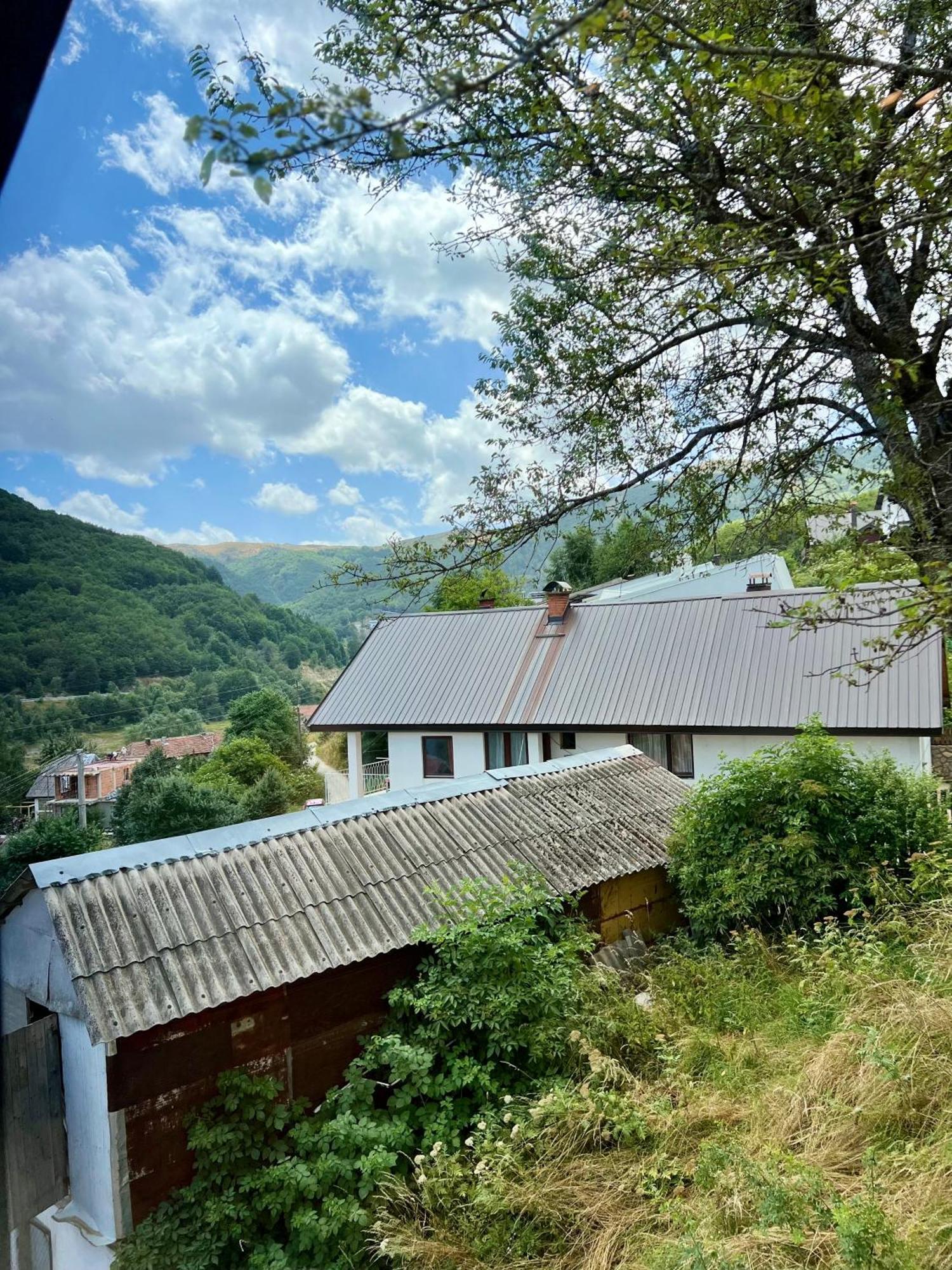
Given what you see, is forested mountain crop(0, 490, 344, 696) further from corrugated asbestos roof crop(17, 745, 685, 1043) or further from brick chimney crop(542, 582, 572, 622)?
brick chimney crop(542, 582, 572, 622)

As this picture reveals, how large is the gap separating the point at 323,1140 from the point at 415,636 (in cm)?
1572

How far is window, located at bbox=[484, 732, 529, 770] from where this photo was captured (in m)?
16.4

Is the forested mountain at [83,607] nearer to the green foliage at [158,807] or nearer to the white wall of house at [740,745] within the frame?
the white wall of house at [740,745]

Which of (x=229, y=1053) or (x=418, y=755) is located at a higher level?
(x=418, y=755)

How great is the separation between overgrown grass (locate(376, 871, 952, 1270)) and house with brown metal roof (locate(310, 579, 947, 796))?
8.61 m

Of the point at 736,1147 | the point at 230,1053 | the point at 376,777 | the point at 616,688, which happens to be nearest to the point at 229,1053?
the point at 230,1053

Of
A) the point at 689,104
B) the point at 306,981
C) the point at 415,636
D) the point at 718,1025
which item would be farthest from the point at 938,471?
the point at 415,636

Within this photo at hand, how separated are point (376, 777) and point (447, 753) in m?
3.74

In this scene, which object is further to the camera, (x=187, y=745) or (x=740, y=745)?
(x=187, y=745)

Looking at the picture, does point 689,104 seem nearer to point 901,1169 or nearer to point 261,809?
point 901,1169

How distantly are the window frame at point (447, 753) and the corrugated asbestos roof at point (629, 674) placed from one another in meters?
0.46

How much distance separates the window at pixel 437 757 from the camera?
56.4 feet

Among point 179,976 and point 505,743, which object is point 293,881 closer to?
point 179,976

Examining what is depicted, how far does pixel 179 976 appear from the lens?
4.50 metres
